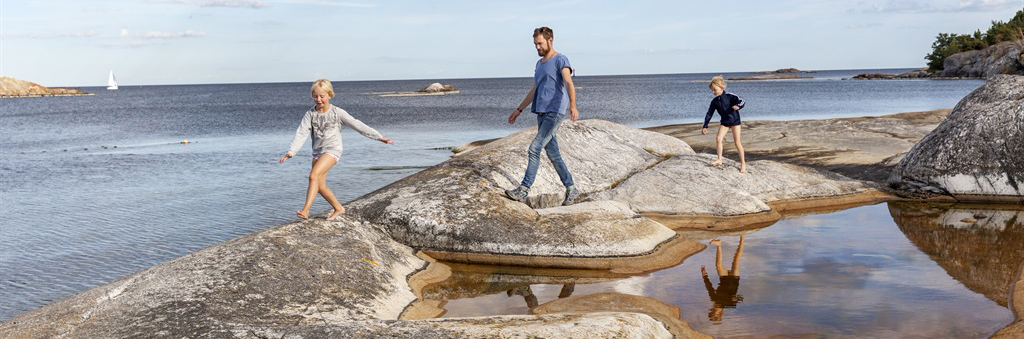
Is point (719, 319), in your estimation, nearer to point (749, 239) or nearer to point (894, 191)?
point (749, 239)

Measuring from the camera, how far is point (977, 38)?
4063 inches

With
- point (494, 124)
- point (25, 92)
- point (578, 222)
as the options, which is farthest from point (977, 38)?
point (25, 92)

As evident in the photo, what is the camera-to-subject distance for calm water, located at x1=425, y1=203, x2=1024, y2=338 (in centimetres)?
651

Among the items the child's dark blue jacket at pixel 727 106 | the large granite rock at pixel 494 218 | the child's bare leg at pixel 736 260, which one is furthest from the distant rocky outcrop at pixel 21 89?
the child's bare leg at pixel 736 260

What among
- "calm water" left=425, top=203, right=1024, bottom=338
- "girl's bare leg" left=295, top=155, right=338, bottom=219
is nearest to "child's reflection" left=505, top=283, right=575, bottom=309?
"calm water" left=425, top=203, right=1024, bottom=338

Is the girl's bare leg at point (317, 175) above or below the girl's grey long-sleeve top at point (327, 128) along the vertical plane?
below

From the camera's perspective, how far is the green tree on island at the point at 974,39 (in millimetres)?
94188

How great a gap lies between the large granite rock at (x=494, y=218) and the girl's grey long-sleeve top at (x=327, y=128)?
4.81 feet

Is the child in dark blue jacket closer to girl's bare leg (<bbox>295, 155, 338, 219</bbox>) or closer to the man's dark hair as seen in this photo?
the man's dark hair

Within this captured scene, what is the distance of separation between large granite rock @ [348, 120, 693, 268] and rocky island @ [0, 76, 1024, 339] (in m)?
0.02

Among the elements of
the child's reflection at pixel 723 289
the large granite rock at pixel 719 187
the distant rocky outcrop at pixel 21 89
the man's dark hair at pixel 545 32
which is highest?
the man's dark hair at pixel 545 32

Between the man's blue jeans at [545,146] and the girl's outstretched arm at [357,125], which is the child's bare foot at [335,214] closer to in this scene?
the girl's outstretched arm at [357,125]

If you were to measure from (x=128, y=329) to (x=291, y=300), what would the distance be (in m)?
1.34

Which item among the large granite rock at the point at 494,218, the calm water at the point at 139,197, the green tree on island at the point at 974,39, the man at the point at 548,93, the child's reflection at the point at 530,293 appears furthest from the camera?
the green tree on island at the point at 974,39
